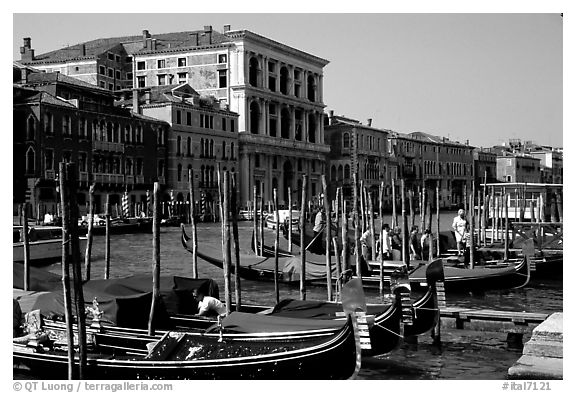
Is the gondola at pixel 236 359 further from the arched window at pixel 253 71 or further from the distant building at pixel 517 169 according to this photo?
the arched window at pixel 253 71

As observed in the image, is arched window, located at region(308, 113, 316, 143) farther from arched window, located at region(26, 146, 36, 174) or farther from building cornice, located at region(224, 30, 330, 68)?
arched window, located at region(26, 146, 36, 174)

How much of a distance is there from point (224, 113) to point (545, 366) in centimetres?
1480

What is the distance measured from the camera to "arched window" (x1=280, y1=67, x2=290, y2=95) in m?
19.9

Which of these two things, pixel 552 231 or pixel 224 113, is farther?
pixel 224 113

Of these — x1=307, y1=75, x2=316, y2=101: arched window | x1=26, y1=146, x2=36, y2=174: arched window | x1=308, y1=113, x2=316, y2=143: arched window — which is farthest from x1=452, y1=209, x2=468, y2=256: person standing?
x1=308, y1=113, x2=316, y2=143: arched window

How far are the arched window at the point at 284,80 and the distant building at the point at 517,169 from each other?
5.64m

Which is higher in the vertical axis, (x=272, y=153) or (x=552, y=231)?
(x=272, y=153)

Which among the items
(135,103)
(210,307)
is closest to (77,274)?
(210,307)

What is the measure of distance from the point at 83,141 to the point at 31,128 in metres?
1.56

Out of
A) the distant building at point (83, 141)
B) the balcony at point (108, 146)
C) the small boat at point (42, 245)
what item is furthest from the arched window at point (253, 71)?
the small boat at point (42, 245)

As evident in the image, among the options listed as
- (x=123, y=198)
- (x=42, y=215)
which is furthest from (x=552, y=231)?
(x=123, y=198)
